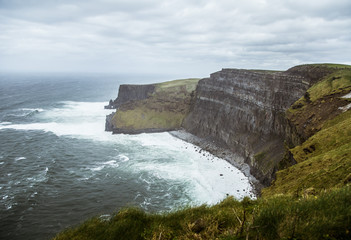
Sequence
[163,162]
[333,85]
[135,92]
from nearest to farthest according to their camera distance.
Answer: [333,85]
[163,162]
[135,92]

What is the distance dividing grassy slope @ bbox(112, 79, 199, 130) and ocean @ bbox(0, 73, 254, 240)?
7420 mm

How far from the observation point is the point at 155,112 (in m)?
90.8

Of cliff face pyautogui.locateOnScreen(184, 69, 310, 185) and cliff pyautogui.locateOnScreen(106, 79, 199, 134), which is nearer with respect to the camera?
cliff face pyautogui.locateOnScreen(184, 69, 310, 185)

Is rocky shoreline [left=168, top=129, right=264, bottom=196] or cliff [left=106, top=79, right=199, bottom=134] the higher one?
cliff [left=106, top=79, right=199, bottom=134]

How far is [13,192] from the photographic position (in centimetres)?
3950

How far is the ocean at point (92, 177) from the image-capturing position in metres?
34.6

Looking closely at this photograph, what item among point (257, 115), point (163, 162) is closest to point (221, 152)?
point (257, 115)

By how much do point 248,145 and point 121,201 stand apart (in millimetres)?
33600

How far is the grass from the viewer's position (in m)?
7.55

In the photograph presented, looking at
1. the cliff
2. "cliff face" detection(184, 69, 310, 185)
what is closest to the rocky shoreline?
"cliff face" detection(184, 69, 310, 185)

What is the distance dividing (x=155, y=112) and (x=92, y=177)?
47.1 meters

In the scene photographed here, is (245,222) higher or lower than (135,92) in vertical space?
lower

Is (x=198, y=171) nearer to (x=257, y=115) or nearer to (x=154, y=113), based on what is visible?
(x=257, y=115)

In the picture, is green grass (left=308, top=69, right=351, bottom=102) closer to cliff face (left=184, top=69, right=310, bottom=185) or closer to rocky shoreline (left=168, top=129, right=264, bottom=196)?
cliff face (left=184, top=69, right=310, bottom=185)
